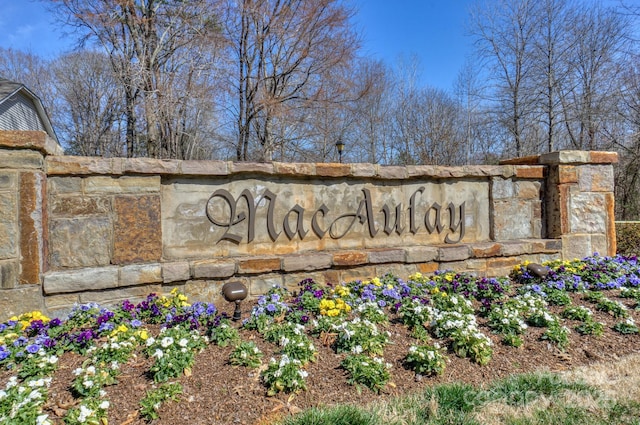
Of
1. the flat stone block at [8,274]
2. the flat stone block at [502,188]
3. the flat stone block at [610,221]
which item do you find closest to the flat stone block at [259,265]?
the flat stone block at [8,274]

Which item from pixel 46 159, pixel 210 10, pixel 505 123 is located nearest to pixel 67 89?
pixel 210 10

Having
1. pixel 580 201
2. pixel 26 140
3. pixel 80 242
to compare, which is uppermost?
pixel 26 140

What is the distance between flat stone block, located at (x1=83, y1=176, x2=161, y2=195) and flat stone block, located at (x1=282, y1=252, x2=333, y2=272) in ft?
4.44

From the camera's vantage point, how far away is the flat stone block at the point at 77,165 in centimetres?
320

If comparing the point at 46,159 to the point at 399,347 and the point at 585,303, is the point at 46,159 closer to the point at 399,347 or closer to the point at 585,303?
the point at 399,347

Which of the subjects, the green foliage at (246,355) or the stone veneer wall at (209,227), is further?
the stone veneer wall at (209,227)

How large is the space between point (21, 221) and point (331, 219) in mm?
2667

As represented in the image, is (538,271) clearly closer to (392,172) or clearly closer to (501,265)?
(501,265)

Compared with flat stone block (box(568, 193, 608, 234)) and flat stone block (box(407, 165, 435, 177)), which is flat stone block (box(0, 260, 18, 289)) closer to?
flat stone block (box(407, 165, 435, 177))

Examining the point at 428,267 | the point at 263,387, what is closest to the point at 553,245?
the point at 428,267

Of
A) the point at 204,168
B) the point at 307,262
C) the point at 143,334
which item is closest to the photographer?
the point at 143,334

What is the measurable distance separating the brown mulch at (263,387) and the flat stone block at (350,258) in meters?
1.08

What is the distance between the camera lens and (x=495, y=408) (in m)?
2.12

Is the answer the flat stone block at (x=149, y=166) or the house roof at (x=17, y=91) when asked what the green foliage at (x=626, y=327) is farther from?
the house roof at (x=17, y=91)
